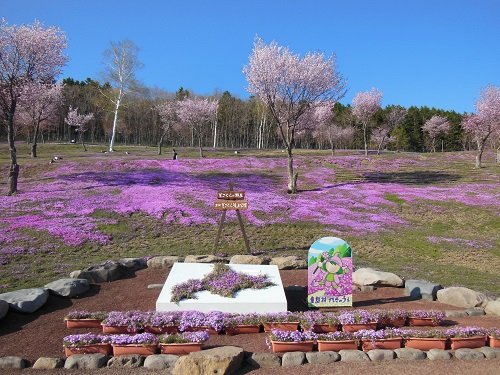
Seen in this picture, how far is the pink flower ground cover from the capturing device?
23922mm

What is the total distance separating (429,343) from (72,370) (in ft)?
24.0

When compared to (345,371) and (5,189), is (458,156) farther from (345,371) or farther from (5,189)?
(345,371)

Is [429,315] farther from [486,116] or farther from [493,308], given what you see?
[486,116]

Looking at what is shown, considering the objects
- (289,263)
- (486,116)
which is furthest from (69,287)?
(486,116)

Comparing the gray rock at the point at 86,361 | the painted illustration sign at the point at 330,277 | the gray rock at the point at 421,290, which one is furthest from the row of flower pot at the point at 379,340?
the gray rock at the point at 421,290

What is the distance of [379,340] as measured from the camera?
908 centimetres

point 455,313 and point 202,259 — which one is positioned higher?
point 202,259

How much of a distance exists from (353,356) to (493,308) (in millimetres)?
5571

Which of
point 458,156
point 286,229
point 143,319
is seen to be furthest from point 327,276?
point 458,156

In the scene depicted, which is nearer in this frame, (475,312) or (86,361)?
Answer: (86,361)

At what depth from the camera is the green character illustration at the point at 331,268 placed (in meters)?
11.9

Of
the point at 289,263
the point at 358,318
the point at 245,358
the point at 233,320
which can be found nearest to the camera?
the point at 245,358

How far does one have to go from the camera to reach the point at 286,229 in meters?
24.3

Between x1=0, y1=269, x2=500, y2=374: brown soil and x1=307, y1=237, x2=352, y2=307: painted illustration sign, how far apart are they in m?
0.68
